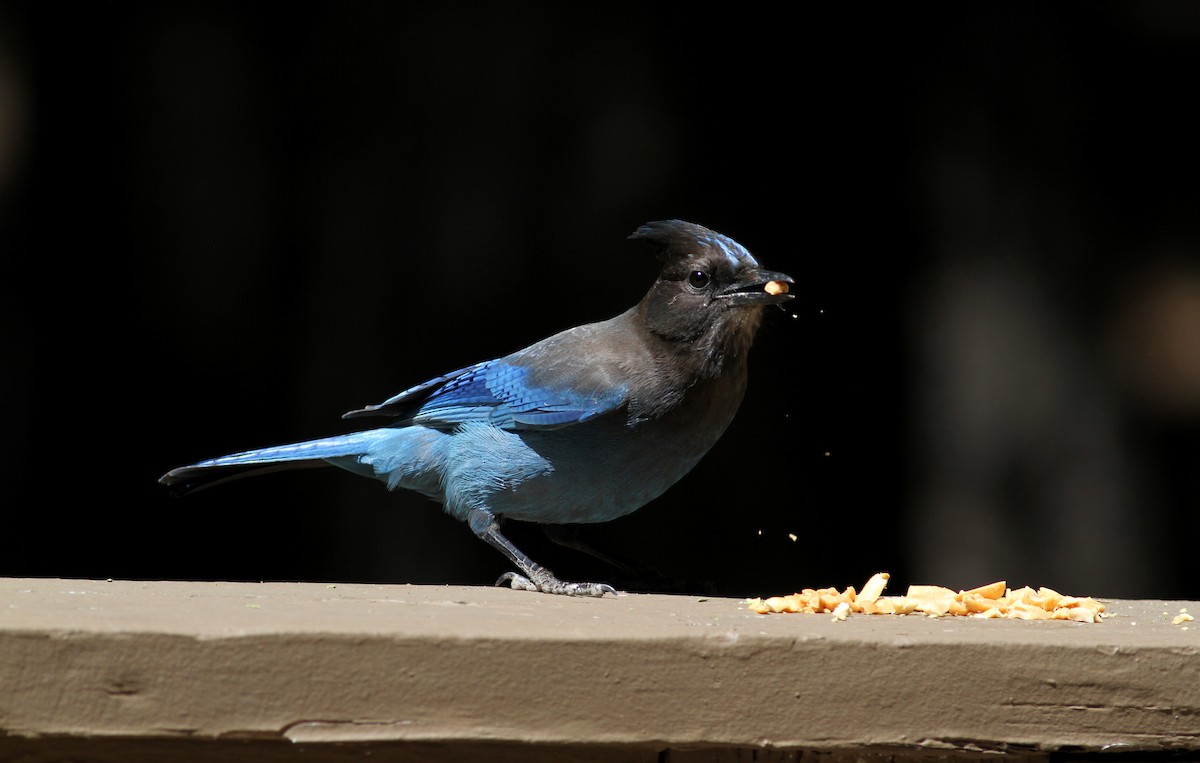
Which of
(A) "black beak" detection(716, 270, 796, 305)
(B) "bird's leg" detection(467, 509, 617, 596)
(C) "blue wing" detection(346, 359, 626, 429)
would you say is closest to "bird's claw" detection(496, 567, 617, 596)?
(B) "bird's leg" detection(467, 509, 617, 596)

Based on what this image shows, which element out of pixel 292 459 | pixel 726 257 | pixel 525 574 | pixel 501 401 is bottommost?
pixel 525 574

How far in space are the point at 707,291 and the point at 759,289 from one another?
0.45ft

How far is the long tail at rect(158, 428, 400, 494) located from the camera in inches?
139

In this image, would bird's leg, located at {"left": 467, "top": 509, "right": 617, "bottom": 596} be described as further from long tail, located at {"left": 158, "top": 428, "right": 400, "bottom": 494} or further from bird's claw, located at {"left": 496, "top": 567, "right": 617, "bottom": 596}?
long tail, located at {"left": 158, "top": 428, "right": 400, "bottom": 494}

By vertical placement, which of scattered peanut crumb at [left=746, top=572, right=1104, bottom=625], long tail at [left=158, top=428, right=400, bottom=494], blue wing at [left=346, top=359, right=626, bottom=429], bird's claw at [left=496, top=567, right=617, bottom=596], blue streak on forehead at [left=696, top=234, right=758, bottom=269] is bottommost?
bird's claw at [left=496, top=567, right=617, bottom=596]

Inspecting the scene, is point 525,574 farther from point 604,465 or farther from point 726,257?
point 726,257

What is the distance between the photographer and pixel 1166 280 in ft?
14.6

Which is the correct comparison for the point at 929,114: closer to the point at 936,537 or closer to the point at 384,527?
the point at 936,537

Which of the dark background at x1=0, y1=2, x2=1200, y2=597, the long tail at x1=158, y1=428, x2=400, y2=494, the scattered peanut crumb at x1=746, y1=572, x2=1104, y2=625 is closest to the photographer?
the scattered peanut crumb at x1=746, y1=572, x2=1104, y2=625

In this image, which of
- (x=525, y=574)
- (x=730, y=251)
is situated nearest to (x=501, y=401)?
(x=525, y=574)

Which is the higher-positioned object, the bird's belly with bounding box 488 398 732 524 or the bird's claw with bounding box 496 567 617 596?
the bird's belly with bounding box 488 398 732 524

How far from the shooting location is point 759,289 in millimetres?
3297

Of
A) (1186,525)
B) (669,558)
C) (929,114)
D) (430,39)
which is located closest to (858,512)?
(669,558)

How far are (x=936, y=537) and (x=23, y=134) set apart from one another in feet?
10.1
